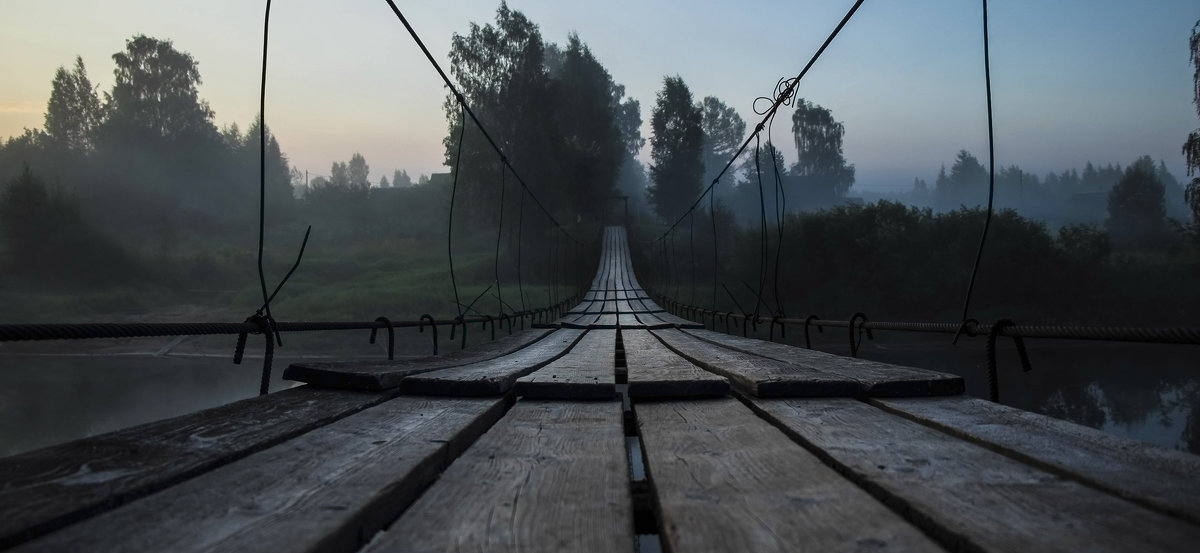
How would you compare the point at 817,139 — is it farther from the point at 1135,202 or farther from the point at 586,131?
the point at 586,131

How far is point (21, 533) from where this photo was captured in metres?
0.63

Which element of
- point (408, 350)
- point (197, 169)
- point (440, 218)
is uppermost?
point (197, 169)

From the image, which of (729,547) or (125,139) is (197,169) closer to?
(125,139)

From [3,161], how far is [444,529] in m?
56.7

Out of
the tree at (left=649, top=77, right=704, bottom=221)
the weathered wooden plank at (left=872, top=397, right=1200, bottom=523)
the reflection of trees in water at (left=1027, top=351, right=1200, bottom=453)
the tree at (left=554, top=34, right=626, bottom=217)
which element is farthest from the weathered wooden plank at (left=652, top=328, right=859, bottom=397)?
the tree at (left=649, top=77, right=704, bottom=221)

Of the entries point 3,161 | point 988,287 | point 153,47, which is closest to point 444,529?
point 988,287

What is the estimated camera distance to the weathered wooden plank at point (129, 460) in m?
0.69

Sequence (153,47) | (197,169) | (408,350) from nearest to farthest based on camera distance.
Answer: (408,350) < (153,47) < (197,169)

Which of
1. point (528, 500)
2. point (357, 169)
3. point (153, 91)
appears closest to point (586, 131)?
point (153, 91)

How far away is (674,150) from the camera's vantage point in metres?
37.0

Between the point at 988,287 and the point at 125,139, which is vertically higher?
the point at 125,139

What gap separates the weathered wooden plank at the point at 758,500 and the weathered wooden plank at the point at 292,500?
30 cm

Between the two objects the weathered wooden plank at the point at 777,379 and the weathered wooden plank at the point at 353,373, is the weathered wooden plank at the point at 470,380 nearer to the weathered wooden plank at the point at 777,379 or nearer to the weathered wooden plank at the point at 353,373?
the weathered wooden plank at the point at 353,373

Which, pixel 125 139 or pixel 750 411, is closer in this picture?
pixel 750 411
